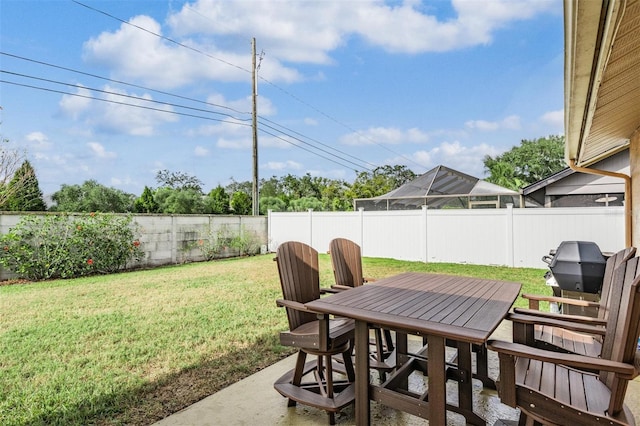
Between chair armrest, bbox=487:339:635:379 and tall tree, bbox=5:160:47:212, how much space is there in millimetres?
10420

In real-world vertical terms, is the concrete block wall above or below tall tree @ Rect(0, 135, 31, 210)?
below

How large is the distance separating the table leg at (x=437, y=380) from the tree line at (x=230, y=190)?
32.4ft

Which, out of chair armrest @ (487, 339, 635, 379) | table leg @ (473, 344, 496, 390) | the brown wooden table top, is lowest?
table leg @ (473, 344, 496, 390)

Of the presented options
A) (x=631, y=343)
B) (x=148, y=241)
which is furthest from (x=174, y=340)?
(x=148, y=241)

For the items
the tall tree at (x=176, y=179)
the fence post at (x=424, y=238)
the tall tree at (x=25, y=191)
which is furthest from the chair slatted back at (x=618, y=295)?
the tall tree at (x=176, y=179)

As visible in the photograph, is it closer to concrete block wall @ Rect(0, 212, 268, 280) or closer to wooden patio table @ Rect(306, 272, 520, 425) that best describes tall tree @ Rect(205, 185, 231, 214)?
concrete block wall @ Rect(0, 212, 268, 280)

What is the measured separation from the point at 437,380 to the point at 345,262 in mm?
1534

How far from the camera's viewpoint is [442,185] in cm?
1252

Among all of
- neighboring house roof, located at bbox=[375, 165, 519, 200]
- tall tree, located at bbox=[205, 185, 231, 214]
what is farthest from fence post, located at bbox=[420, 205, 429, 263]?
tall tree, located at bbox=[205, 185, 231, 214]

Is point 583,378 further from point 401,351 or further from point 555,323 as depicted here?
point 401,351

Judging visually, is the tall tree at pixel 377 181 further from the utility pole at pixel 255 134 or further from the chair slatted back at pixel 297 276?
the chair slatted back at pixel 297 276

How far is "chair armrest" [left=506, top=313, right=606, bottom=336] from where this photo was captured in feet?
6.37

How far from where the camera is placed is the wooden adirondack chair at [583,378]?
1383 mm

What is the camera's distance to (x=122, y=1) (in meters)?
9.80
